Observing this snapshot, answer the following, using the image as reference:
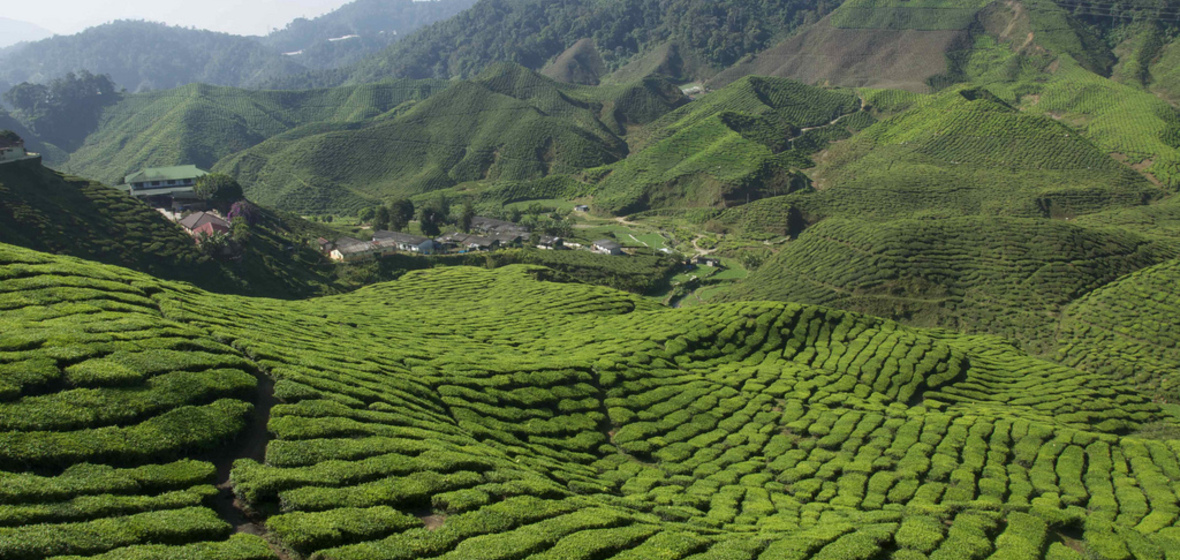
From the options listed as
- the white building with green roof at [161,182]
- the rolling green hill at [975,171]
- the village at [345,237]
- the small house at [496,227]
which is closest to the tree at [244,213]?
the village at [345,237]

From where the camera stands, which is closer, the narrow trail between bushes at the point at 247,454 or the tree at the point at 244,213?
the narrow trail between bushes at the point at 247,454

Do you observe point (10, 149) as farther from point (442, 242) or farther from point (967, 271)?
point (967, 271)

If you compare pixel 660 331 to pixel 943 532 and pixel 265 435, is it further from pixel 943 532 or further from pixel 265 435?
pixel 265 435

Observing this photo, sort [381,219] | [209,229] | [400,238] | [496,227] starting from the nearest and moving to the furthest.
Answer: [209,229] < [400,238] < [381,219] < [496,227]

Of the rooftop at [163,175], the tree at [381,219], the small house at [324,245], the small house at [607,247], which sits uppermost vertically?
the rooftop at [163,175]

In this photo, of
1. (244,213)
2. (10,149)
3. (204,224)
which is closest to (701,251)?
(244,213)

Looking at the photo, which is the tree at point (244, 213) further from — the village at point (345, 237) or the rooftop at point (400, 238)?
the rooftop at point (400, 238)

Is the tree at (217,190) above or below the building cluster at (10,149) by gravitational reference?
below
